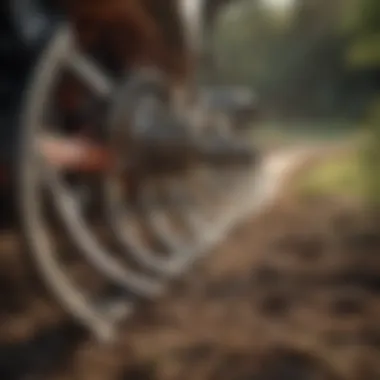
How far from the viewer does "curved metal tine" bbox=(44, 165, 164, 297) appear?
881mm

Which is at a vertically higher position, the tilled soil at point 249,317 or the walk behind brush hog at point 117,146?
the walk behind brush hog at point 117,146

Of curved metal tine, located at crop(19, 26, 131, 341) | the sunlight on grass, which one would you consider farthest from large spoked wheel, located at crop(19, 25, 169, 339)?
the sunlight on grass

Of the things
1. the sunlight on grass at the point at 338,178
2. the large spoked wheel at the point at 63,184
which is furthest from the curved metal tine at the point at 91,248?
the sunlight on grass at the point at 338,178

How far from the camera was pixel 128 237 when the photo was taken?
915 millimetres

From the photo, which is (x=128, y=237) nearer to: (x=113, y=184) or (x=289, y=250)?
(x=113, y=184)

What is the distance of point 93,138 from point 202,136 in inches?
4.6

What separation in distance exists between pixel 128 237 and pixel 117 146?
9cm

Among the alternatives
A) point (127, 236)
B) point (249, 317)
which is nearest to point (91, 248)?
point (127, 236)

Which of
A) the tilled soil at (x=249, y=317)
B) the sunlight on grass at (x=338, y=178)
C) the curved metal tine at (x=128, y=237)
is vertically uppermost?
the sunlight on grass at (x=338, y=178)

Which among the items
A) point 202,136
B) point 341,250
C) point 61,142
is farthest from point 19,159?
point 341,250

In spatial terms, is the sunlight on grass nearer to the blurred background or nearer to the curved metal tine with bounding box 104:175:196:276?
the blurred background

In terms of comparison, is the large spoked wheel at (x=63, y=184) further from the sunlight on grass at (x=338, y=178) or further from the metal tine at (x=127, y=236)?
the sunlight on grass at (x=338, y=178)

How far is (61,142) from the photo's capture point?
88cm

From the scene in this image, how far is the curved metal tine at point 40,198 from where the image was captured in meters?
0.86
